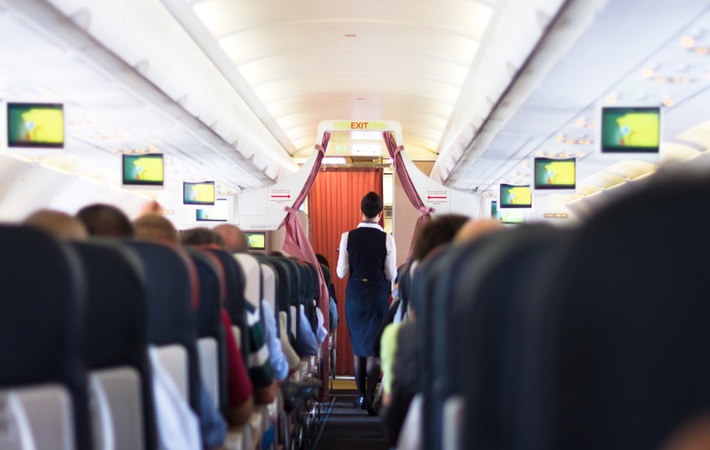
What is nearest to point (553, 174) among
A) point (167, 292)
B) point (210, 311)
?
point (210, 311)

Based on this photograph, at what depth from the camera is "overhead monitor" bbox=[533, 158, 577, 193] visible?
13914 millimetres

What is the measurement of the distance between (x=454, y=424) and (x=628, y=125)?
25.7 feet

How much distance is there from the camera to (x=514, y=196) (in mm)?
17688

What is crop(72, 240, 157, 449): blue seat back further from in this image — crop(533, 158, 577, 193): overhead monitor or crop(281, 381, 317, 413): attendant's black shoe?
crop(533, 158, 577, 193): overhead monitor

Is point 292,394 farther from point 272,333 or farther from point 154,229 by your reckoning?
point 154,229

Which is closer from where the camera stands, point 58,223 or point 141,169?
point 58,223

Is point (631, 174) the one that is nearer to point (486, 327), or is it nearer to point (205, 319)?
point (205, 319)

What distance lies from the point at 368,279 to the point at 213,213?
7915mm

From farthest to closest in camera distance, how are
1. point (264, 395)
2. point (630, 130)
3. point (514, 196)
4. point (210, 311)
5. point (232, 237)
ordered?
point (514, 196), point (630, 130), point (232, 237), point (264, 395), point (210, 311)

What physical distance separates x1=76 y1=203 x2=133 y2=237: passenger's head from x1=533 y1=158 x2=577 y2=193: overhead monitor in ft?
34.6

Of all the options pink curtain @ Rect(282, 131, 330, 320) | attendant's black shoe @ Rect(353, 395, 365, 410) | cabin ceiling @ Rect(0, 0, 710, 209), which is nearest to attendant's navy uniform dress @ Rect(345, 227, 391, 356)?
attendant's black shoe @ Rect(353, 395, 365, 410)

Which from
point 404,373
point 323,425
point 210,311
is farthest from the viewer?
point 323,425

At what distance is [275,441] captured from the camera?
248 inches

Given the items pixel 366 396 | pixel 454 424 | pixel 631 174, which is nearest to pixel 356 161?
pixel 631 174
